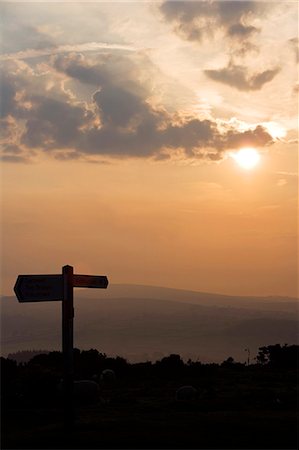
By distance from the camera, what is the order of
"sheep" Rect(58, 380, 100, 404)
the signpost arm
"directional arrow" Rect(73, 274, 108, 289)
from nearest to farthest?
the signpost arm < "directional arrow" Rect(73, 274, 108, 289) < "sheep" Rect(58, 380, 100, 404)

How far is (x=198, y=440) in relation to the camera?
12.0 meters

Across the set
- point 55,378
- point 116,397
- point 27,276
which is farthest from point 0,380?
point 27,276

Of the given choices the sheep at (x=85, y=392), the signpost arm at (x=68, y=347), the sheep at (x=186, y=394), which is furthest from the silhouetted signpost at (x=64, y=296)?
the sheep at (x=186, y=394)

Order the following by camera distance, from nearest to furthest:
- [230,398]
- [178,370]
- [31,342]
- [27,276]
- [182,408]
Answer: [27,276] < [182,408] < [230,398] < [178,370] < [31,342]

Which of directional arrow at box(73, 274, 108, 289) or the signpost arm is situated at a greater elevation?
directional arrow at box(73, 274, 108, 289)

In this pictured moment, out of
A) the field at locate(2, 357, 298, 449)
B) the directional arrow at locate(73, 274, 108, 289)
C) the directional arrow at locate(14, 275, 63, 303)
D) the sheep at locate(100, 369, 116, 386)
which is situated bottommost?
the field at locate(2, 357, 298, 449)

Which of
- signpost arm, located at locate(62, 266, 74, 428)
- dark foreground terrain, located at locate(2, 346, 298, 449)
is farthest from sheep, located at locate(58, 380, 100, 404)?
signpost arm, located at locate(62, 266, 74, 428)

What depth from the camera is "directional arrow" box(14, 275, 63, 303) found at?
13.1m

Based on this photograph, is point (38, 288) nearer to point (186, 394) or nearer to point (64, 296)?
point (64, 296)

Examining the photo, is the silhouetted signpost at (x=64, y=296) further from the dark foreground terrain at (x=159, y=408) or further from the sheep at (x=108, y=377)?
the sheep at (x=108, y=377)

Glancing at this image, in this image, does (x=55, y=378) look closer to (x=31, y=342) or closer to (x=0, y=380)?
(x=0, y=380)

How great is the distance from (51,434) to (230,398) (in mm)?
6711

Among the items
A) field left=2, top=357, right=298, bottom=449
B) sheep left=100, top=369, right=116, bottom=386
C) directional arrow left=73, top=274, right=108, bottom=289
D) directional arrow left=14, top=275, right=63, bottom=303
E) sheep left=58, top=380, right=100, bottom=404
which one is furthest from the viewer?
sheep left=100, top=369, right=116, bottom=386

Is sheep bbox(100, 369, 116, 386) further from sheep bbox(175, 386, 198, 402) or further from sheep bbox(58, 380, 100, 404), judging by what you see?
sheep bbox(175, 386, 198, 402)
